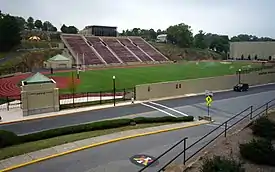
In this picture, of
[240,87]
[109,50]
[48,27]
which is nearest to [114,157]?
[240,87]

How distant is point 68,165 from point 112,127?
8188 mm

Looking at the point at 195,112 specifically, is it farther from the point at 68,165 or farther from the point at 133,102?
the point at 68,165

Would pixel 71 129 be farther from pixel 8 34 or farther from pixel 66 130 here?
pixel 8 34

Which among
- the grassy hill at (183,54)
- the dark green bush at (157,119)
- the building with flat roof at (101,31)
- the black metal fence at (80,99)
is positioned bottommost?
the dark green bush at (157,119)

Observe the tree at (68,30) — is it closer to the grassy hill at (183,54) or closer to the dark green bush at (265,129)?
the grassy hill at (183,54)

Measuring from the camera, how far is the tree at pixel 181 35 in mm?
118938

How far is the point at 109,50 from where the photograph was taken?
89188 millimetres

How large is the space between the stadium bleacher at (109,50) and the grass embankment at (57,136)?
55293mm

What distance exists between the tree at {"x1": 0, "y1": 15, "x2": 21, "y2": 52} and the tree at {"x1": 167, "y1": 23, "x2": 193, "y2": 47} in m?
65.1

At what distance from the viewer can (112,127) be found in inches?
794

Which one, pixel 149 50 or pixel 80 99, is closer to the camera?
pixel 80 99

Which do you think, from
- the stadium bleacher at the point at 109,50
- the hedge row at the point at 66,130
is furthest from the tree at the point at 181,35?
the hedge row at the point at 66,130

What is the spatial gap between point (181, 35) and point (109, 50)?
135 feet

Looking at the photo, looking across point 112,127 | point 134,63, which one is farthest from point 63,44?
point 112,127
